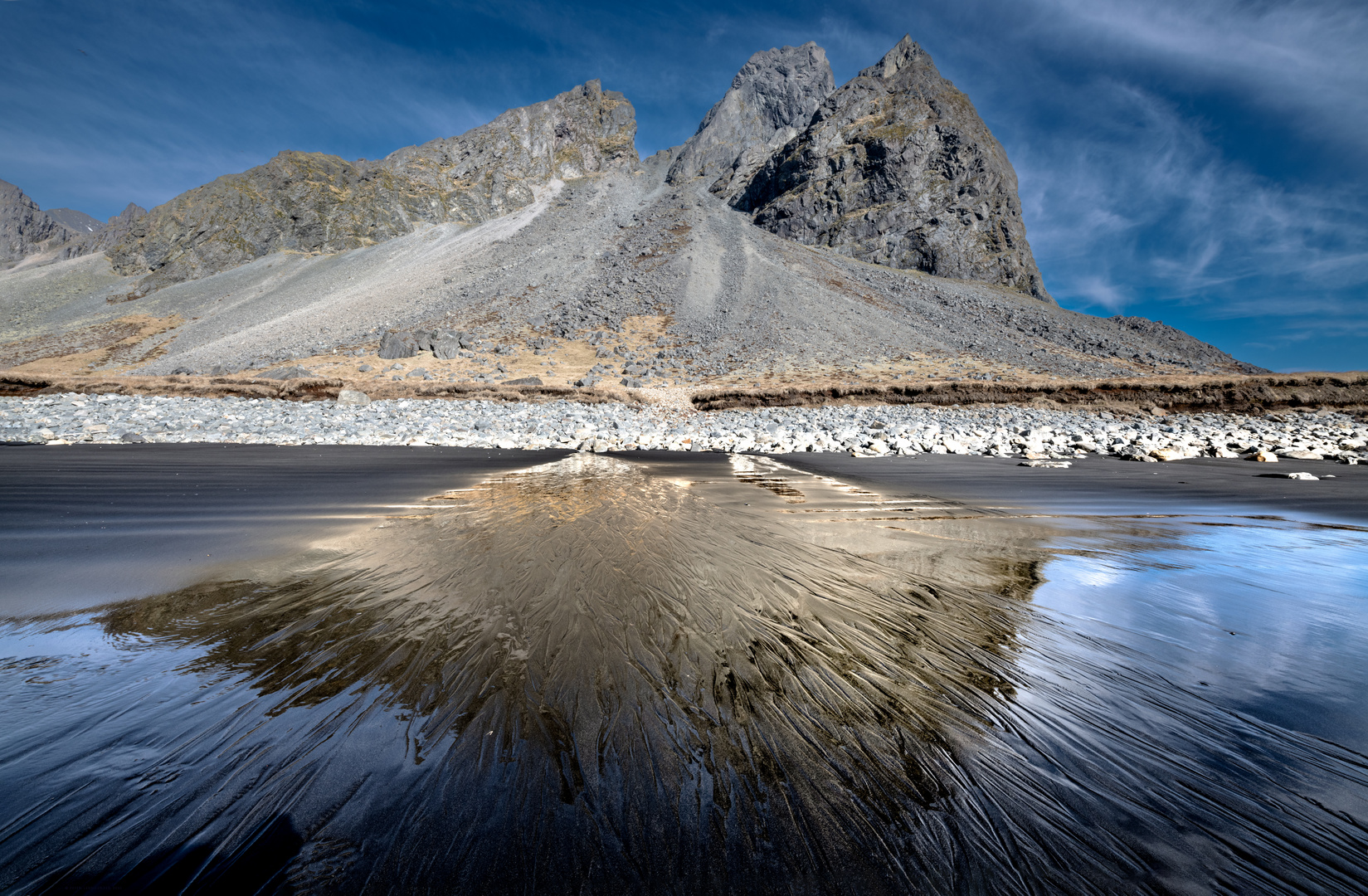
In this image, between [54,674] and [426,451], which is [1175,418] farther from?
[54,674]

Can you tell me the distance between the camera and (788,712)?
6.96ft

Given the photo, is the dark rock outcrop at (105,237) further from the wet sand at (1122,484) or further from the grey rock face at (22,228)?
the wet sand at (1122,484)

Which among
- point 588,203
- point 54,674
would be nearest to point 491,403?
point 54,674

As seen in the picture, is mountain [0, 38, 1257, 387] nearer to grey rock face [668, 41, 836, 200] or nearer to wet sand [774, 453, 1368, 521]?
grey rock face [668, 41, 836, 200]

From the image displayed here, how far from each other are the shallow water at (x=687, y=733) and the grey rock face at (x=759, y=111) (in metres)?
98.2

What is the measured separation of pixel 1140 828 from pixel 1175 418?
23726 mm

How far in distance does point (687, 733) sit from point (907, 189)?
76.2 metres

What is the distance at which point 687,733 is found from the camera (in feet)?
6.42

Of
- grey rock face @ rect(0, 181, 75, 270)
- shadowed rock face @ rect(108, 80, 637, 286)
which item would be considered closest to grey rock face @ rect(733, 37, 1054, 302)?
shadowed rock face @ rect(108, 80, 637, 286)

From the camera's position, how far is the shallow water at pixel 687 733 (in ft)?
4.55

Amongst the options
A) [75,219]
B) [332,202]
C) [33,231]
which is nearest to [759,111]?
[332,202]

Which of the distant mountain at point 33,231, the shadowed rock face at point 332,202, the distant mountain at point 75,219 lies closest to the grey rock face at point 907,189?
the shadowed rock face at point 332,202

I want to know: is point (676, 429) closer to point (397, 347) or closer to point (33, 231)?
point (397, 347)

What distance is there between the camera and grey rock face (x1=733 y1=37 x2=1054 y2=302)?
202 feet
